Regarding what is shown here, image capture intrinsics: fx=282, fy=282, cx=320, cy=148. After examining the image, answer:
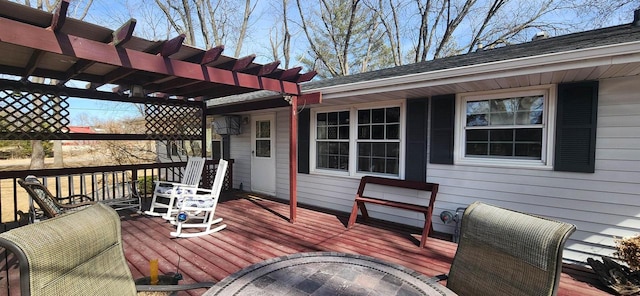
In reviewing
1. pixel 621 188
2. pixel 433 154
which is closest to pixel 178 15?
pixel 433 154

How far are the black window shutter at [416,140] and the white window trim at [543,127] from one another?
0.41 metres

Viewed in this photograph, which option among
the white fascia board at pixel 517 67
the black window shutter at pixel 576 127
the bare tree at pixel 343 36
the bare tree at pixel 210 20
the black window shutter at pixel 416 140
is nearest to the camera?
the white fascia board at pixel 517 67

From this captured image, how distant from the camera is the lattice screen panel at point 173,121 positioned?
17.5 feet

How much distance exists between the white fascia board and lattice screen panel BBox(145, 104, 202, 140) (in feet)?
12.1

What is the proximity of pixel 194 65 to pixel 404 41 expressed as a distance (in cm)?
1224

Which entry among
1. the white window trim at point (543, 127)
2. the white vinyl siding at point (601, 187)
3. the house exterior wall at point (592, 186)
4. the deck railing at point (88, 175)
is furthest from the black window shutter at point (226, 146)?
the white vinyl siding at point (601, 187)

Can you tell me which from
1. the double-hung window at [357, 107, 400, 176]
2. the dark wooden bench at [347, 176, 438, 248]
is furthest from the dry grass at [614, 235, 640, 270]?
the double-hung window at [357, 107, 400, 176]

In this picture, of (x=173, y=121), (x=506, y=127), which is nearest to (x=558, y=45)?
(x=506, y=127)

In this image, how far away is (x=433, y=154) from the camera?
389 centimetres

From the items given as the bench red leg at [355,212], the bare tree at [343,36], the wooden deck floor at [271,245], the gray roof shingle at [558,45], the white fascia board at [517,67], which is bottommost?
the wooden deck floor at [271,245]

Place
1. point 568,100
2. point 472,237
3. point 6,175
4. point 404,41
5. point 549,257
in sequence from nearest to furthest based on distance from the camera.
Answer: point 549,257 < point 472,237 < point 568,100 < point 6,175 < point 404,41

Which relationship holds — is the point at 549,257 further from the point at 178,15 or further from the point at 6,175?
the point at 178,15

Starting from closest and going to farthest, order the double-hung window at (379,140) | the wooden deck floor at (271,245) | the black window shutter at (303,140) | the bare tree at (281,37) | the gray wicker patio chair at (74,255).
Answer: the gray wicker patio chair at (74,255) → the wooden deck floor at (271,245) → the double-hung window at (379,140) → the black window shutter at (303,140) → the bare tree at (281,37)

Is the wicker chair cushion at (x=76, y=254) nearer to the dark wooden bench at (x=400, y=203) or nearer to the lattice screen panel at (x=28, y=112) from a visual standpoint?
the dark wooden bench at (x=400, y=203)
